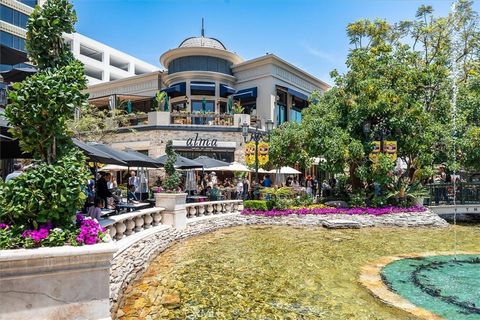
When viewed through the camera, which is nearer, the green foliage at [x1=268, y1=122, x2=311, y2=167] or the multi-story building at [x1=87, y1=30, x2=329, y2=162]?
the green foliage at [x1=268, y1=122, x2=311, y2=167]

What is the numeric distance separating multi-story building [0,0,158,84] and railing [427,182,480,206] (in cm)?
3716

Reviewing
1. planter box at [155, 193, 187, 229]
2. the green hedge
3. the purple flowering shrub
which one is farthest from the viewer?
the green hedge

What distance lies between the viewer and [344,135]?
63.1 feet

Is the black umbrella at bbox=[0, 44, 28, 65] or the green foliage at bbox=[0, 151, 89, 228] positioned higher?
the black umbrella at bbox=[0, 44, 28, 65]

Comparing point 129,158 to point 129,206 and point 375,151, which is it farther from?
point 375,151

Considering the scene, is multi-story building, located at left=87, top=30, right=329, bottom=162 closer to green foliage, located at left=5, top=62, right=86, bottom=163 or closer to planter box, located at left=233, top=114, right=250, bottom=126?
planter box, located at left=233, top=114, right=250, bottom=126

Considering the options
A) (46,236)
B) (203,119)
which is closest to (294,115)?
(203,119)

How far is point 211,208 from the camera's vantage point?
16500 mm

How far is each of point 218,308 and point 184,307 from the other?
65 cm

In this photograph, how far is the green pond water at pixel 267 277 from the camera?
6.57 metres

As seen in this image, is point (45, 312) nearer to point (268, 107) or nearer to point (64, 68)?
point (64, 68)

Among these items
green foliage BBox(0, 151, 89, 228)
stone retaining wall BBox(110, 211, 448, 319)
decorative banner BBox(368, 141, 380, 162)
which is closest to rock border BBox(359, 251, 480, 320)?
stone retaining wall BBox(110, 211, 448, 319)

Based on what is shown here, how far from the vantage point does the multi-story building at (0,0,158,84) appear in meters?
41.0

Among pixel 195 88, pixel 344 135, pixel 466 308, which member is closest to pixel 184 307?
pixel 466 308
